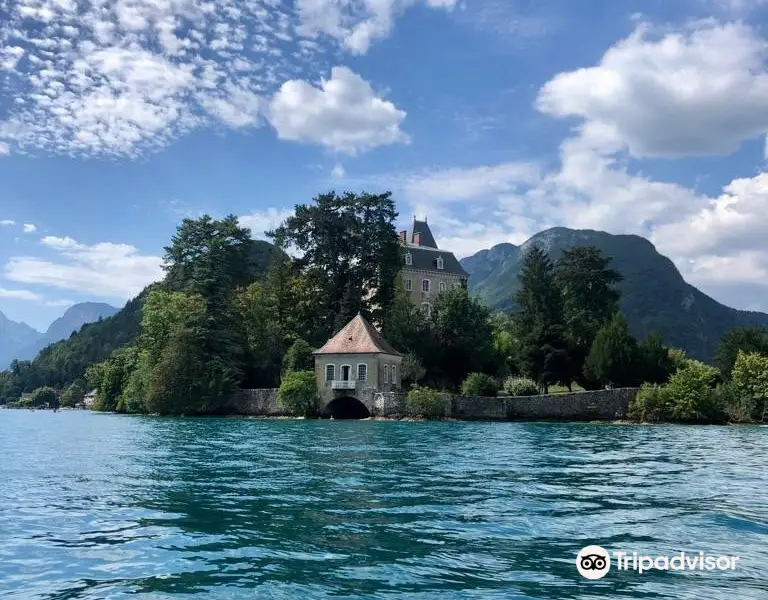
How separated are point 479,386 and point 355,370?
1004 centimetres

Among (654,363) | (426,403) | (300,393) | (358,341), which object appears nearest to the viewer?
(426,403)

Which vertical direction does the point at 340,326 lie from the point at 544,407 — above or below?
above

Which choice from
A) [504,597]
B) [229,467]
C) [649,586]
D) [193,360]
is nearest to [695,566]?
[649,586]

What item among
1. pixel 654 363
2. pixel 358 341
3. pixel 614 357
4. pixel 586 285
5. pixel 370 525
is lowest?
pixel 370 525

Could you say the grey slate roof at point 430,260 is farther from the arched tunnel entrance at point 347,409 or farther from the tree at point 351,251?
the arched tunnel entrance at point 347,409

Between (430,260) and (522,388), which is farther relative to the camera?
(430,260)

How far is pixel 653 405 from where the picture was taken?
49.0 m

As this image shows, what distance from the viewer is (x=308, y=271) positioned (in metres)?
63.4

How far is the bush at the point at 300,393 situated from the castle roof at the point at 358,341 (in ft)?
8.93

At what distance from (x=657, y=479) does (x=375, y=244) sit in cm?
4795

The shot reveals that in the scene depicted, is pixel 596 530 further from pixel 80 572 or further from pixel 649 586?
pixel 80 572

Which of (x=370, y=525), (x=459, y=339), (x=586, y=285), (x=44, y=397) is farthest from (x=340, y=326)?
(x=44, y=397)

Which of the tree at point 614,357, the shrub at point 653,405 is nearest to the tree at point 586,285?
the tree at point 614,357

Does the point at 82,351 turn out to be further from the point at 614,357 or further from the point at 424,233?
the point at 614,357
